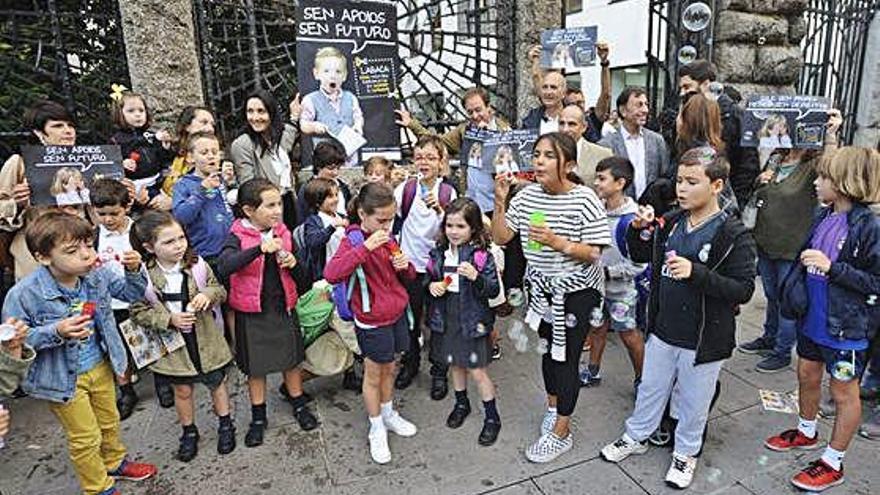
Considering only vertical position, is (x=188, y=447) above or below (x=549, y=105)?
below

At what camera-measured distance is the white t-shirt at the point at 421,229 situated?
358 cm

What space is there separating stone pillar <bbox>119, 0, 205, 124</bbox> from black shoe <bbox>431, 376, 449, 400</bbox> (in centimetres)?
304

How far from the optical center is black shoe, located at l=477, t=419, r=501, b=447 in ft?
10.3

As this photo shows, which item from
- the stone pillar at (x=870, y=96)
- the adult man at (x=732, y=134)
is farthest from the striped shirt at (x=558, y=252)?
the stone pillar at (x=870, y=96)

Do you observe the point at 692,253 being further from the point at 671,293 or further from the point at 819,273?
the point at 819,273

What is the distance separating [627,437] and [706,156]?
1.51 metres

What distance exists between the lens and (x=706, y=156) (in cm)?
255

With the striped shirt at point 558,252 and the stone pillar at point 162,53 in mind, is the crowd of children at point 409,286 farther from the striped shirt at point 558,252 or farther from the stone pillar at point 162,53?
the stone pillar at point 162,53

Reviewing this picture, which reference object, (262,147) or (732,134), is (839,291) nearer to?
(732,134)

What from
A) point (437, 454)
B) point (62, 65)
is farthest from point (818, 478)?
point (62, 65)

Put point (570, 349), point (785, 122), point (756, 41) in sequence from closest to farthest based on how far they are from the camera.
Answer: point (570, 349) → point (785, 122) → point (756, 41)

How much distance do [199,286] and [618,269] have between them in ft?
7.80

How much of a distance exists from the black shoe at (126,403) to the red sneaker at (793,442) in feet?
12.6

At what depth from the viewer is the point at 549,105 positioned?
4.23 m
